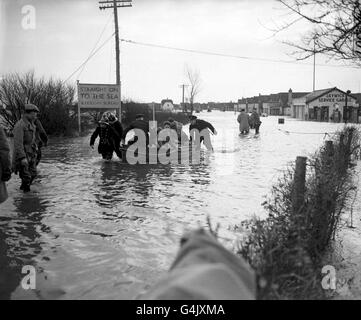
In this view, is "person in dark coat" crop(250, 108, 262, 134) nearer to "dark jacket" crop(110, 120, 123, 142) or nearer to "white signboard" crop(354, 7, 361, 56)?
"dark jacket" crop(110, 120, 123, 142)

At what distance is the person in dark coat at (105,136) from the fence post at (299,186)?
8.55 metres

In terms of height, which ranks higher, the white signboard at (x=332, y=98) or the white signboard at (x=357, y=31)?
the white signboard at (x=332, y=98)

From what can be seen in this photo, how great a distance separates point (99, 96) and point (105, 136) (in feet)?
38.7

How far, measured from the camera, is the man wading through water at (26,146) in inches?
334

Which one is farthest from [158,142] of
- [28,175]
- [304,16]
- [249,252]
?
[249,252]

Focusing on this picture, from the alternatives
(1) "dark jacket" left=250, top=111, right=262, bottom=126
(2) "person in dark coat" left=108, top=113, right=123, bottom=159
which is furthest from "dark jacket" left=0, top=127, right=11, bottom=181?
(1) "dark jacket" left=250, top=111, right=262, bottom=126

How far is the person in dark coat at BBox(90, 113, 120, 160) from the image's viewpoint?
1367cm

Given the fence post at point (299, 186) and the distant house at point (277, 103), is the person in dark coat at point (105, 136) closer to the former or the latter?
the fence post at point (299, 186)

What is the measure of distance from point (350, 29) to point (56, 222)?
212 inches

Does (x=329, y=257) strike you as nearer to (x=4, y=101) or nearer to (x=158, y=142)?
(x=158, y=142)

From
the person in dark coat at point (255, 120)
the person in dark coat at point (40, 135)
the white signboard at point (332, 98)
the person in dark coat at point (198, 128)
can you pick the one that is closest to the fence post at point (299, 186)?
the person in dark coat at point (40, 135)

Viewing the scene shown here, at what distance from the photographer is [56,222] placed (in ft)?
22.4

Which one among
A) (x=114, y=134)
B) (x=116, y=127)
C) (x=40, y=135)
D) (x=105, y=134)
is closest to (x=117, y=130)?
(x=116, y=127)

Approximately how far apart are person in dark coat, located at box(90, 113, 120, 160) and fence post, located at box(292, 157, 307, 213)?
855cm
